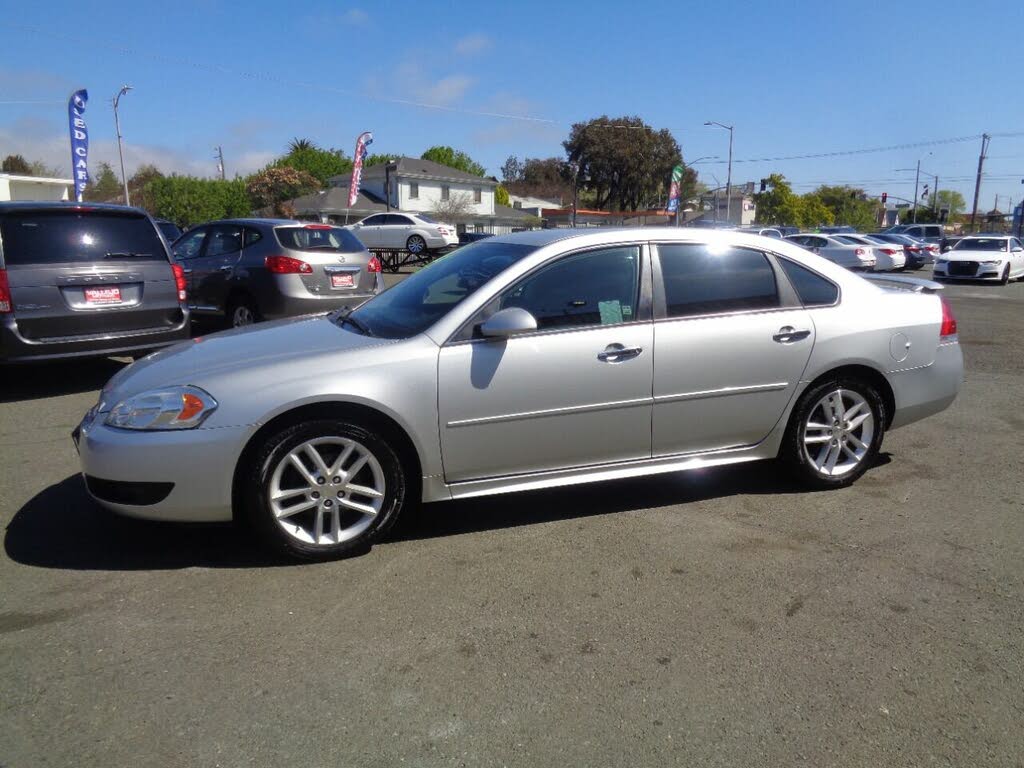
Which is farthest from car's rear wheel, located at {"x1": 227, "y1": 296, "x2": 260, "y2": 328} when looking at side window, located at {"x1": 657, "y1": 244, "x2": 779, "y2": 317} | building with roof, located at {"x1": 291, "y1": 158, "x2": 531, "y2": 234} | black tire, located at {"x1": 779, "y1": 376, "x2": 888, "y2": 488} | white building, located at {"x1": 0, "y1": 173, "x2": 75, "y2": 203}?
building with roof, located at {"x1": 291, "y1": 158, "x2": 531, "y2": 234}

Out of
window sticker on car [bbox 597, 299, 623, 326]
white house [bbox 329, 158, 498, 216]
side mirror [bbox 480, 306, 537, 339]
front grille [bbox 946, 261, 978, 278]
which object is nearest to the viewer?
side mirror [bbox 480, 306, 537, 339]

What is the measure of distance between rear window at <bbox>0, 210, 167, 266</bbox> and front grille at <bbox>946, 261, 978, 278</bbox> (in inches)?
965

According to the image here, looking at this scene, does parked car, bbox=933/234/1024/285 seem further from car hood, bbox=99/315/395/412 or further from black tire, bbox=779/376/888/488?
car hood, bbox=99/315/395/412

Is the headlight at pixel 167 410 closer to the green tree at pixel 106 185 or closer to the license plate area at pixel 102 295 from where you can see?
the license plate area at pixel 102 295

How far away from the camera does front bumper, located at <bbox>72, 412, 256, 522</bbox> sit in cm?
346

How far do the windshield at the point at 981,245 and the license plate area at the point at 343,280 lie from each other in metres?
23.5

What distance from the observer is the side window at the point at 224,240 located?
942cm

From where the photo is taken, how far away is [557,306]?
13.2 ft

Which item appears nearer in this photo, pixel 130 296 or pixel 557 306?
pixel 557 306

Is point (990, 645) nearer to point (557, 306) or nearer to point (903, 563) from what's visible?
point (903, 563)

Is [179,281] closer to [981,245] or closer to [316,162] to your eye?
[981,245]

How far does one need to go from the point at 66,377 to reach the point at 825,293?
23.8 feet

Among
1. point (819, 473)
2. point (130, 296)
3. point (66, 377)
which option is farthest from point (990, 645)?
point (66, 377)

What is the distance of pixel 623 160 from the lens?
74.5 metres
